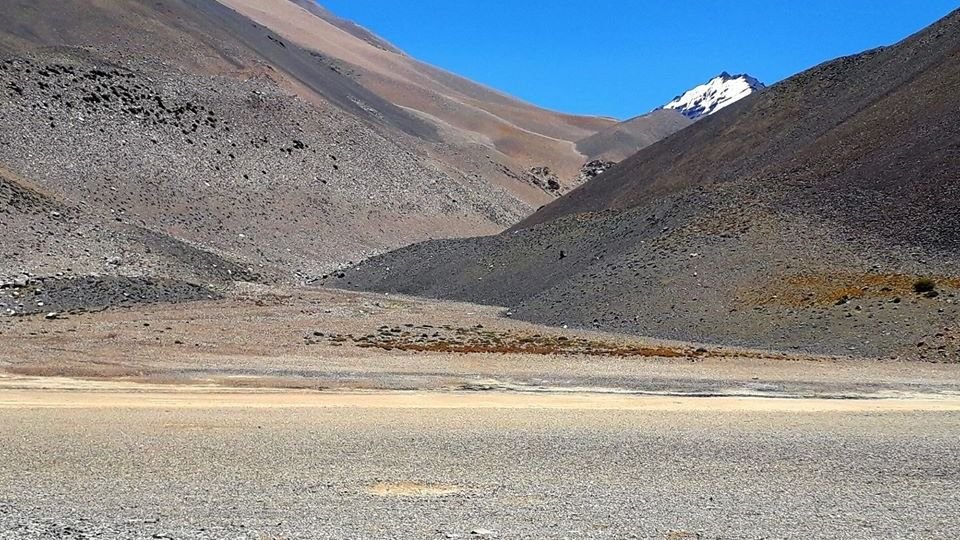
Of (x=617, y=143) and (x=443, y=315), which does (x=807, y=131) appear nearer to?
(x=443, y=315)

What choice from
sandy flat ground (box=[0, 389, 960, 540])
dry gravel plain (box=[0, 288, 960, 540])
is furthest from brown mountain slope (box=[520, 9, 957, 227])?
sandy flat ground (box=[0, 389, 960, 540])

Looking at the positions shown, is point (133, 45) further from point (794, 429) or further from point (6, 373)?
point (794, 429)

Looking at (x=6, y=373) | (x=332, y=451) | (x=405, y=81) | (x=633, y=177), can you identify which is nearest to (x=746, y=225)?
(x=633, y=177)

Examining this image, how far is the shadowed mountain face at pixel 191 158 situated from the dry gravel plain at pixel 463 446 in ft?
95.6

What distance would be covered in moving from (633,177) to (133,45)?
50307mm

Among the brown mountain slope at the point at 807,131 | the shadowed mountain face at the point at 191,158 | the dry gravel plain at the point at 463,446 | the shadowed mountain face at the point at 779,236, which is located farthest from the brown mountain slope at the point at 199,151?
the dry gravel plain at the point at 463,446

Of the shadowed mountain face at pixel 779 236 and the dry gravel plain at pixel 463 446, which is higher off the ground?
the shadowed mountain face at pixel 779 236

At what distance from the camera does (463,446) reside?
47.1 feet

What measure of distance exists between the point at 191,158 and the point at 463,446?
240 feet

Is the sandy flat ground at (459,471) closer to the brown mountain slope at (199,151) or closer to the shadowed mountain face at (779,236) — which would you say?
the shadowed mountain face at (779,236)

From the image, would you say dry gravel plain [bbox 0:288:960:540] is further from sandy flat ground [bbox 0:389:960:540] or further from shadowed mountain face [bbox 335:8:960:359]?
shadowed mountain face [bbox 335:8:960:359]

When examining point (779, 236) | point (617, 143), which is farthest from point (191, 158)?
point (617, 143)

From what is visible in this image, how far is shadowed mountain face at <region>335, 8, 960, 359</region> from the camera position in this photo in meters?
36.2

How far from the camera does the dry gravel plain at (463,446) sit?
10.6m
